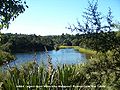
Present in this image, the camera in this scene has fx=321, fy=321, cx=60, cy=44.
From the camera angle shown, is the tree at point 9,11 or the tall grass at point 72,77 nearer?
the tall grass at point 72,77

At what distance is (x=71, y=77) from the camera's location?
6.12 metres

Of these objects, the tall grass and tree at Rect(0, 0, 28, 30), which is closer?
the tall grass

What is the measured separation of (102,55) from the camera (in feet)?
12.5

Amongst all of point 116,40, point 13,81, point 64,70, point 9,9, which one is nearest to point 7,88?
point 13,81

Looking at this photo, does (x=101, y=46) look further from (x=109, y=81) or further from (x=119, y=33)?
(x=109, y=81)

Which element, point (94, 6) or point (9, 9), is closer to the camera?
point (94, 6)

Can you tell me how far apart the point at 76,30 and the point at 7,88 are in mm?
1950

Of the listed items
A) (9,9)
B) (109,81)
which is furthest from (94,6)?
(9,9)

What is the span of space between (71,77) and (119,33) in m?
2.66

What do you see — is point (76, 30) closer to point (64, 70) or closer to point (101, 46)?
point (101, 46)

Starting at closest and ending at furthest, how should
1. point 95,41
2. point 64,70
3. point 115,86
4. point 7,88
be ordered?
point 95,41, point 115,86, point 7,88, point 64,70

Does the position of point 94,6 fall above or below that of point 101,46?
above

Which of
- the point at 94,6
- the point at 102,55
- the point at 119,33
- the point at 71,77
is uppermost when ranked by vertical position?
the point at 94,6

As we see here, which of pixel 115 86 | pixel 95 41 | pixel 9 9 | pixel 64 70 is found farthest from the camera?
pixel 9 9
